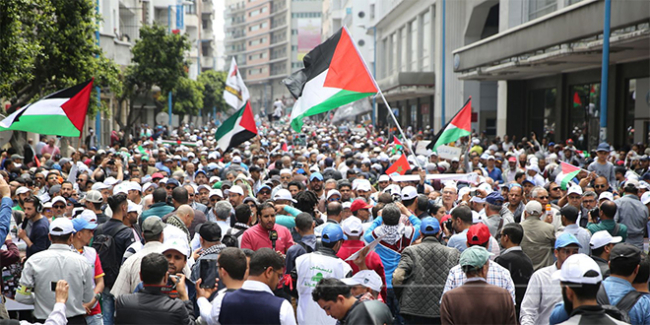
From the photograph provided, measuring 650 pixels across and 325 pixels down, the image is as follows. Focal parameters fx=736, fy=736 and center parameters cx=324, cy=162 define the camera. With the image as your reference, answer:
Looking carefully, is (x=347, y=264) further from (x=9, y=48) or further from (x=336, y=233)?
(x=9, y=48)

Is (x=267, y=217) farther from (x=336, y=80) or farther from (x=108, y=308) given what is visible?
(x=336, y=80)

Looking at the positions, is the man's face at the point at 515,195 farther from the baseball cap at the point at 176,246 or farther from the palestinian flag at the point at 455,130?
the palestinian flag at the point at 455,130

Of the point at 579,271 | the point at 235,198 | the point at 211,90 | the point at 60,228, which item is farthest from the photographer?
the point at 211,90

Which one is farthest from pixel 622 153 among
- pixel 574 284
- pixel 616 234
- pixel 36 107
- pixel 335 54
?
pixel 574 284

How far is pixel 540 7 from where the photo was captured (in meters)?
27.5

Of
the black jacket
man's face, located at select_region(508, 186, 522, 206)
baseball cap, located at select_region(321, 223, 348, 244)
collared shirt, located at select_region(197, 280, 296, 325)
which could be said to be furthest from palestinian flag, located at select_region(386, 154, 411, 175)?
the black jacket

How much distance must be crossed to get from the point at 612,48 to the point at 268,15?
141784 millimetres

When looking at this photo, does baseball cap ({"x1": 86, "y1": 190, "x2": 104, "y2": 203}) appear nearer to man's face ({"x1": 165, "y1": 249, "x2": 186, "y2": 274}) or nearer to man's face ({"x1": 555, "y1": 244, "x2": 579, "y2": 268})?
man's face ({"x1": 165, "y1": 249, "x2": 186, "y2": 274})

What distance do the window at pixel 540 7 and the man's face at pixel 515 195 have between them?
59.4ft

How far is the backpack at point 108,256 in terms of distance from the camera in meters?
7.00

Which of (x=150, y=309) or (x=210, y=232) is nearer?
(x=150, y=309)

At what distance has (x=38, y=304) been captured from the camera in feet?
19.5

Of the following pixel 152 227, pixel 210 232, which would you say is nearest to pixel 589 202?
pixel 210 232

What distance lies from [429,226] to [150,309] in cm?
278
